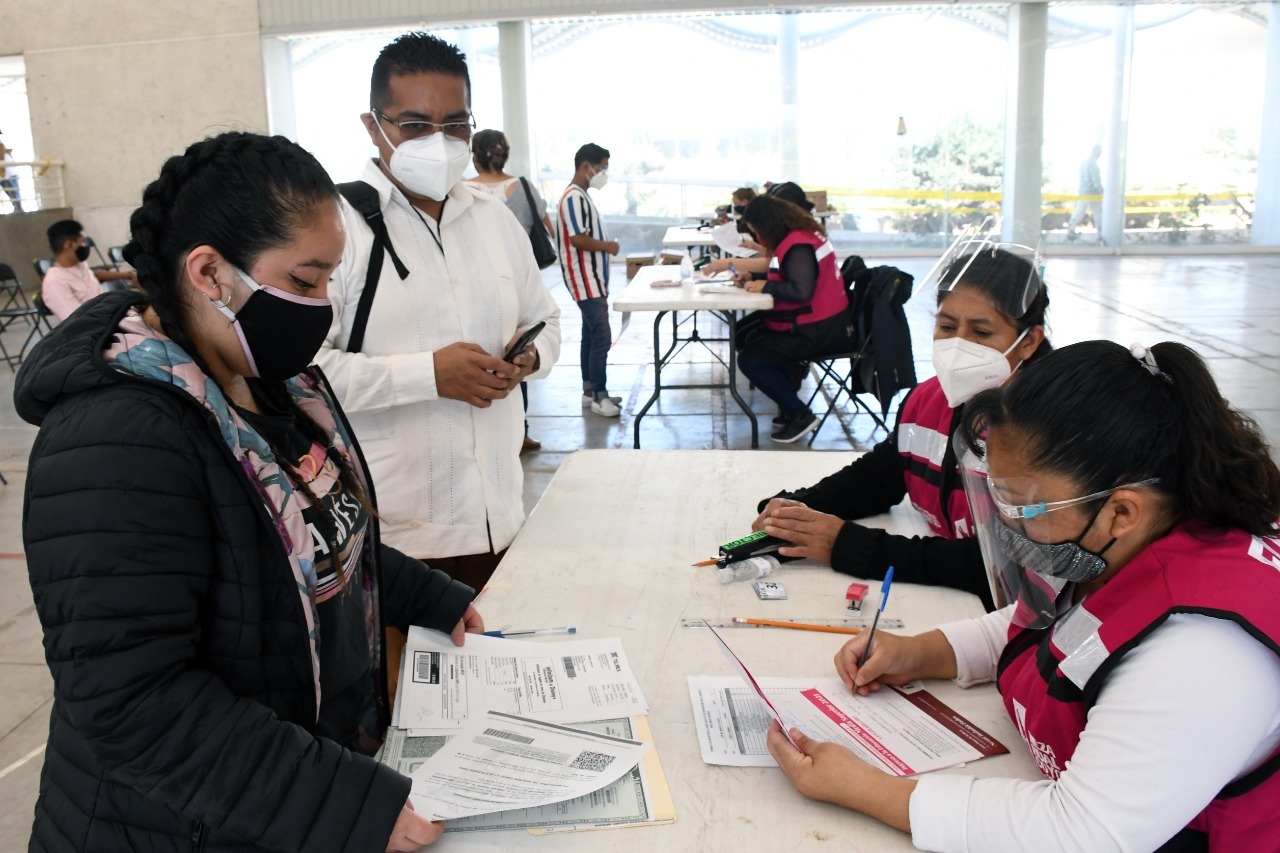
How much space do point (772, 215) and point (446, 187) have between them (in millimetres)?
3346

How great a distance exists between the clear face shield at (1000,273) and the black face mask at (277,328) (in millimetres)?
1345

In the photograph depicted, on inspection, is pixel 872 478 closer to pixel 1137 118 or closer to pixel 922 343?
Result: pixel 922 343

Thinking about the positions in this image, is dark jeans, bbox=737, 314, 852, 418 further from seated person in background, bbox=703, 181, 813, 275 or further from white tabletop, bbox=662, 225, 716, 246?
white tabletop, bbox=662, 225, 716, 246

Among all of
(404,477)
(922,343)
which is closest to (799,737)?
(404,477)

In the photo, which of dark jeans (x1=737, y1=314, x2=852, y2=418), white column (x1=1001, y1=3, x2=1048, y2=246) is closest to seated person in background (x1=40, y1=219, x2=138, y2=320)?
dark jeans (x1=737, y1=314, x2=852, y2=418)

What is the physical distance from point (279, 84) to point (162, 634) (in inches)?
556

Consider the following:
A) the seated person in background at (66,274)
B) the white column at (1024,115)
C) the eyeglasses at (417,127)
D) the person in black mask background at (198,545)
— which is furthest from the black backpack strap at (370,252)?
the white column at (1024,115)

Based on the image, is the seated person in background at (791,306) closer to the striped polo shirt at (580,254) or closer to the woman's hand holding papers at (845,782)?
the striped polo shirt at (580,254)

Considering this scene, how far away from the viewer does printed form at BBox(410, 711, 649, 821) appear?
109 cm

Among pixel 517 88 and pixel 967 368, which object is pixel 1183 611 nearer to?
pixel 967 368

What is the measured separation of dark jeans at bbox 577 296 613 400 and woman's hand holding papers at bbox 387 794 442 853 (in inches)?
187

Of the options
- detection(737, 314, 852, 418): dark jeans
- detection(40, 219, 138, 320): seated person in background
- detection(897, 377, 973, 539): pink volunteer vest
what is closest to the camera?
detection(897, 377, 973, 539): pink volunteer vest

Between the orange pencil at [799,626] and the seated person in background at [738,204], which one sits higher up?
the seated person in background at [738,204]

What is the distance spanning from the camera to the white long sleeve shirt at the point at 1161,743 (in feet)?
3.05
